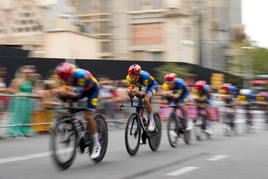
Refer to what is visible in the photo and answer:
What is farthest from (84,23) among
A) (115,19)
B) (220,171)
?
(220,171)

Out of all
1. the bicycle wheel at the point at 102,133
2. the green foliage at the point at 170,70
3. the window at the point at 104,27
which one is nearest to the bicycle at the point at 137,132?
the bicycle wheel at the point at 102,133

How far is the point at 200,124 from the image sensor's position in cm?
1437

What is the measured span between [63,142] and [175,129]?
4.92 meters

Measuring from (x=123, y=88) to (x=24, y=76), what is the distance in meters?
5.63

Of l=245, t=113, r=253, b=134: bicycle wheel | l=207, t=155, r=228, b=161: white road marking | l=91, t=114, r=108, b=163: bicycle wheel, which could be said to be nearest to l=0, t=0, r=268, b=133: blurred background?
l=245, t=113, r=253, b=134: bicycle wheel

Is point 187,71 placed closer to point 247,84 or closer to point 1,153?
point 247,84

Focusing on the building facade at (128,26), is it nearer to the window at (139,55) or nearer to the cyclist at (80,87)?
the window at (139,55)

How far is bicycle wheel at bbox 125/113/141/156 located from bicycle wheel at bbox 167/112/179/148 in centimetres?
177

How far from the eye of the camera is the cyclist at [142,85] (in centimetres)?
997

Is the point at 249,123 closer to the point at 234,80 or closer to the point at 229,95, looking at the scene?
the point at 229,95

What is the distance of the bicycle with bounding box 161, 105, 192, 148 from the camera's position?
39.4 ft

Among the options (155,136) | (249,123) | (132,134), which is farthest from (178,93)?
(249,123)

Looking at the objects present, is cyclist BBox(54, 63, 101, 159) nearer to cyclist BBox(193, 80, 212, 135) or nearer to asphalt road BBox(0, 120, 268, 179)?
asphalt road BBox(0, 120, 268, 179)

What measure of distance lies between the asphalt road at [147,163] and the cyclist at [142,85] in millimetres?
997
